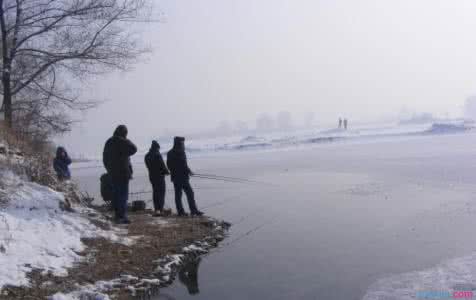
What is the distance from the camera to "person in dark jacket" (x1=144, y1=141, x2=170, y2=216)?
11.8 m

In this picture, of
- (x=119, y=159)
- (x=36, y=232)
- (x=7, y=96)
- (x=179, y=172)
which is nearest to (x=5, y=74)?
(x=7, y=96)

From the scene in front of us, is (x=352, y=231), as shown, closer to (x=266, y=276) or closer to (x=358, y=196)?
(x=266, y=276)

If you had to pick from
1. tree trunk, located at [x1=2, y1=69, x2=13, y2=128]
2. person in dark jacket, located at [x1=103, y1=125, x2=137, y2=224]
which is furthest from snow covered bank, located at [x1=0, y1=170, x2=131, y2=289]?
tree trunk, located at [x1=2, y1=69, x2=13, y2=128]

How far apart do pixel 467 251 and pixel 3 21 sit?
43.2 feet

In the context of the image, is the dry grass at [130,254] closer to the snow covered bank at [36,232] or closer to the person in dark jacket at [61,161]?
the snow covered bank at [36,232]

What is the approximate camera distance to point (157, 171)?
11867 millimetres

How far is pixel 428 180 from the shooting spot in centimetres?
1598

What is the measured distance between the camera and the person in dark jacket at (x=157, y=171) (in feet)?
38.7

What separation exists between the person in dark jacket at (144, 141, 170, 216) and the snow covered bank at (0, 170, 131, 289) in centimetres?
261

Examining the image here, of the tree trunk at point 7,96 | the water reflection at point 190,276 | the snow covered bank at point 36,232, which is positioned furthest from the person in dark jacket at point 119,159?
the tree trunk at point 7,96

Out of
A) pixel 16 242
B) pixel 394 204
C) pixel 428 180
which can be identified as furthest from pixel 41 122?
pixel 428 180

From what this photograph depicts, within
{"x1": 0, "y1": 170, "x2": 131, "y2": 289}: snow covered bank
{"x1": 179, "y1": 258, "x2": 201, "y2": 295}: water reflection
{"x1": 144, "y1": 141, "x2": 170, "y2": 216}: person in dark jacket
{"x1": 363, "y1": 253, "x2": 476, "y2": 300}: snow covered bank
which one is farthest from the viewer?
{"x1": 144, "y1": 141, "x2": 170, "y2": 216}: person in dark jacket

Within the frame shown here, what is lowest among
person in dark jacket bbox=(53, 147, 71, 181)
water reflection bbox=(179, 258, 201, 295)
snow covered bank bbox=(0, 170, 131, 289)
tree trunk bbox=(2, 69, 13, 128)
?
water reflection bbox=(179, 258, 201, 295)

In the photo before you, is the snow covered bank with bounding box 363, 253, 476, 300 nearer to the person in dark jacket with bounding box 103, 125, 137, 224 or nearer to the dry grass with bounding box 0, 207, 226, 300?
the dry grass with bounding box 0, 207, 226, 300
